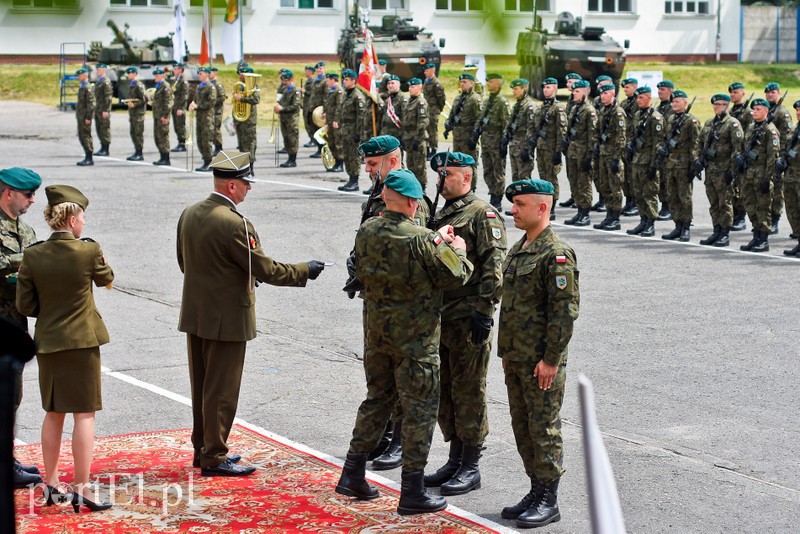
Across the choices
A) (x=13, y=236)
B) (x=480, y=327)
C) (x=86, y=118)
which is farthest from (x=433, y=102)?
(x=480, y=327)

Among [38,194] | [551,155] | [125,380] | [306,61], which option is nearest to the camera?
[306,61]

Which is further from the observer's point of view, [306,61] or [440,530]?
[440,530]

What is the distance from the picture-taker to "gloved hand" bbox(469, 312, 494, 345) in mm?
6738

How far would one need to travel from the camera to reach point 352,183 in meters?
20.9

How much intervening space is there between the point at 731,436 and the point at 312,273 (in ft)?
9.56

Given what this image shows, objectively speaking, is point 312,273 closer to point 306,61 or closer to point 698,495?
point 698,495

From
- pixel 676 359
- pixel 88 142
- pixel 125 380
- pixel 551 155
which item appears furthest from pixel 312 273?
pixel 88 142

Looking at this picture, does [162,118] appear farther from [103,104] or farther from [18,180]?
[18,180]

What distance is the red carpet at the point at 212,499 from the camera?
6180 millimetres

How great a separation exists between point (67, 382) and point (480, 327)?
2.36m

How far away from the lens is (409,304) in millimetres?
6457

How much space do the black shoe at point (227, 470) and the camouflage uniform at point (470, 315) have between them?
1.29 metres

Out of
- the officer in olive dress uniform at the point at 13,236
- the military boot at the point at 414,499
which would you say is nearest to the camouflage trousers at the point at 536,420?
the military boot at the point at 414,499

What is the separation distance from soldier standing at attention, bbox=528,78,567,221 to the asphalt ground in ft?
4.54
